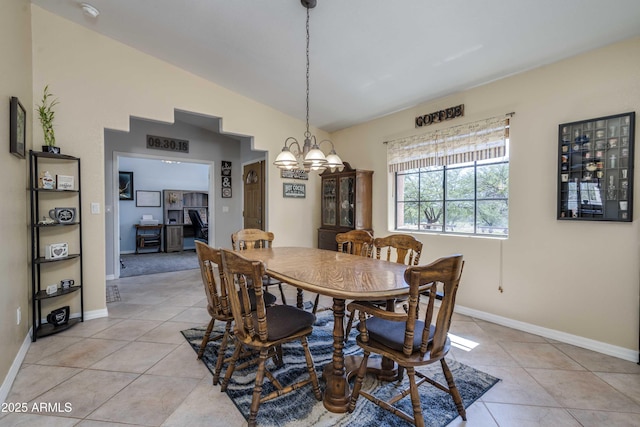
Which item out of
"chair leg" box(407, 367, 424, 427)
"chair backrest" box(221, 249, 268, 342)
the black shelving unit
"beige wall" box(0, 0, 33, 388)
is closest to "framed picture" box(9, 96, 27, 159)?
Answer: "beige wall" box(0, 0, 33, 388)

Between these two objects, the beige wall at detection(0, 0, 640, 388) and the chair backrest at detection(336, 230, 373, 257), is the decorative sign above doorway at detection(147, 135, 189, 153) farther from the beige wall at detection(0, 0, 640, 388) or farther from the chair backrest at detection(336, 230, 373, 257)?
the chair backrest at detection(336, 230, 373, 257)

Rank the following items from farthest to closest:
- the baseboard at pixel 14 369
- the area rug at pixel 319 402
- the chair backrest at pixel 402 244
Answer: the chair backrest at pixel 402 244
the baseboard at pixel 14 369
the area rug at pixel 319 402

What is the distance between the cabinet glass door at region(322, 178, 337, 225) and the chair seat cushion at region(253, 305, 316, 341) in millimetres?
2664

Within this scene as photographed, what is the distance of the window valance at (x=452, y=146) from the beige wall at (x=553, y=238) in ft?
0.37

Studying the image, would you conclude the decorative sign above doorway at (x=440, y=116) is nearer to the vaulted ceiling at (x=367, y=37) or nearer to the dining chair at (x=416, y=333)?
the vaulted ceiling at (x=367, y=37)

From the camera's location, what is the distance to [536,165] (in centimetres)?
278

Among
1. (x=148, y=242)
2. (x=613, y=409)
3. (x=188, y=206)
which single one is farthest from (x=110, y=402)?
(x=188, y=206)

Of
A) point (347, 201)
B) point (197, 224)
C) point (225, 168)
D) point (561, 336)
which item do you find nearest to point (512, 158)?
point (561, 336)

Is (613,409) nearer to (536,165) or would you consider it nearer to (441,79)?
(536,165)

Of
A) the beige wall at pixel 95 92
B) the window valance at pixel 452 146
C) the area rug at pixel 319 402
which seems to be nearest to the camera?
the area rug at pixel 319 402

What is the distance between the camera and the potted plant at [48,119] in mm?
2799

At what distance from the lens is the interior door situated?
5031 millimetres

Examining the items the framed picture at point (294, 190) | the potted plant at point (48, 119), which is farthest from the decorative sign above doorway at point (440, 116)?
the potted plant at point (48, 119)

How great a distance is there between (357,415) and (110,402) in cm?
149
